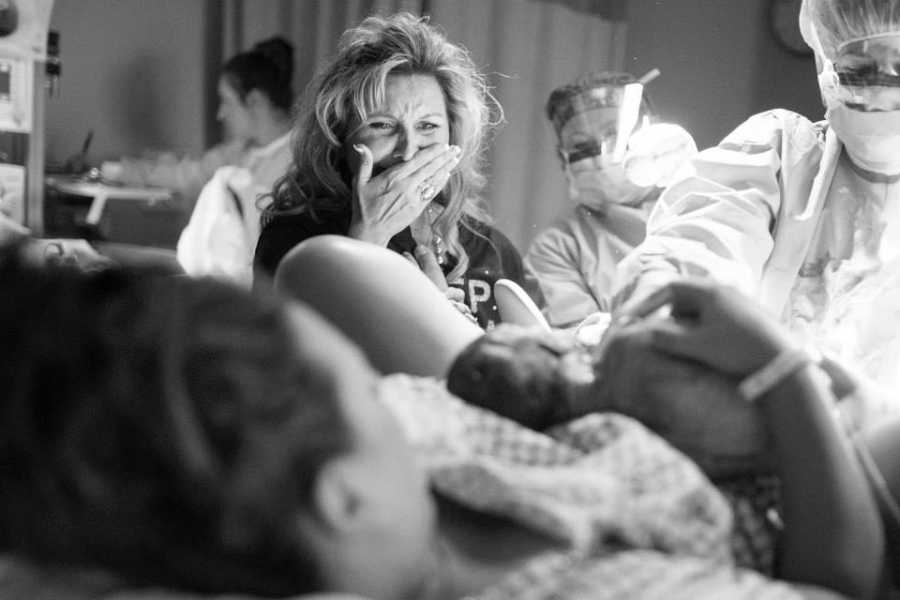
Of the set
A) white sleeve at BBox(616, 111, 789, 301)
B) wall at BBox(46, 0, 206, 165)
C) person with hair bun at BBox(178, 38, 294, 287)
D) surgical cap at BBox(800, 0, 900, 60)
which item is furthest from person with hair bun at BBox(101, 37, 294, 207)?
surgical cap at BBox(800, 0, 900, 60)

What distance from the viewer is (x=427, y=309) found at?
1.01m

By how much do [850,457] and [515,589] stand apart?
293 mm

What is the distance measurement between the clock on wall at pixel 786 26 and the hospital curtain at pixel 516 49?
1.83ft

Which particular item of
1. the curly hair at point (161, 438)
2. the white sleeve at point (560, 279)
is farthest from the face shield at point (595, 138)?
the curly hair at point (161, 438)

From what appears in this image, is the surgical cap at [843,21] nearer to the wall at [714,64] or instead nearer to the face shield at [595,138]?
the face shield at [595,138]

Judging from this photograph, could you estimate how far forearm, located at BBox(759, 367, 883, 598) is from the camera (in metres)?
0.76

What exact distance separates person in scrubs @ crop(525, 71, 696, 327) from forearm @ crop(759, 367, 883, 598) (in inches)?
67.1

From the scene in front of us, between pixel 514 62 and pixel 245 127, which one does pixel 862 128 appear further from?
pixel 245 127

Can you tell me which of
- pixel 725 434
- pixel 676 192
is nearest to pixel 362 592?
pixel 725 434

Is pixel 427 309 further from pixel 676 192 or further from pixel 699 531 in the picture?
pixel 676 192

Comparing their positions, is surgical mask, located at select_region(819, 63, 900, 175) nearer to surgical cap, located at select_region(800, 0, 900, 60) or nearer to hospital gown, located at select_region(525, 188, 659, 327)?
surgical cap, located at select_region(800, 0, 900, 60)

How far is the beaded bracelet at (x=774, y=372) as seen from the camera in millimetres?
767

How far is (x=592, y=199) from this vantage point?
9.34 ft

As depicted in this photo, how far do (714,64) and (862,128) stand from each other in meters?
2.36
